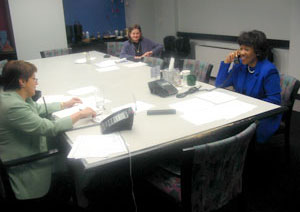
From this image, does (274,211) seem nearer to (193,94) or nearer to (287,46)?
(193,94)

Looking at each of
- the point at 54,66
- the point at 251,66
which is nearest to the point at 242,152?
the point at 251,66

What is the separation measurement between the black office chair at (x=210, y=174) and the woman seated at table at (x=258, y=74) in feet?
2.99

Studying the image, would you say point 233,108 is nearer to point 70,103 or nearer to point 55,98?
point 70,103

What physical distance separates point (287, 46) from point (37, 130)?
13.0ft

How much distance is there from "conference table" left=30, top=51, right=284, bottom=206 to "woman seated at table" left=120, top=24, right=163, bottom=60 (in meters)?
1.20

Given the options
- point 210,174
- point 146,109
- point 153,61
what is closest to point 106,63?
point 153,61

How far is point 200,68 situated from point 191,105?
1250 mm

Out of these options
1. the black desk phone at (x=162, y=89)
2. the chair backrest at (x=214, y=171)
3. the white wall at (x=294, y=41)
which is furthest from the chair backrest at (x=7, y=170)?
the white wall at (x=294, y=41)

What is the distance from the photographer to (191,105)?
2.34 m

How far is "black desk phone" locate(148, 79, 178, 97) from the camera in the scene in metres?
2.59

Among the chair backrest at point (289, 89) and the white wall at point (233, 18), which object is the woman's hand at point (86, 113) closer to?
the chair backrest at point (289, 89)

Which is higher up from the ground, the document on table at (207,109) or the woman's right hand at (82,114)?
the woman's right hand at (82,114)

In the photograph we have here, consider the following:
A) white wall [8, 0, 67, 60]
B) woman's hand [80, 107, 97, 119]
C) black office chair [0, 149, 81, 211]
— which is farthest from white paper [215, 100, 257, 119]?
white wall [8, 0, 67, 60]

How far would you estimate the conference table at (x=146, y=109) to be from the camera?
1760 millimetres
